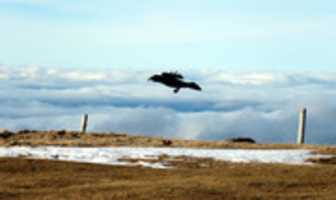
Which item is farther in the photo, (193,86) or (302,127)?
(302,127)

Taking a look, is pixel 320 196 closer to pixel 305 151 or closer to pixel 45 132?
pixel 305 151

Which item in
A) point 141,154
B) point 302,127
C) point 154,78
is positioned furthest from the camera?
point 302,127

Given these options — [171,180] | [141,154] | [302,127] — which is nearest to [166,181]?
[171,180]

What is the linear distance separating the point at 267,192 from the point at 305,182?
7.34 ft

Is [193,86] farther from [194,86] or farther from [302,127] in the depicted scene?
[302,127]

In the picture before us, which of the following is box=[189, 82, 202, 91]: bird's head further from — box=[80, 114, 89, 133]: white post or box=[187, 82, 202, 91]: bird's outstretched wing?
box=[80, 114, 89, 133]: white post

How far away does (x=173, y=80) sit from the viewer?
20.9 meters

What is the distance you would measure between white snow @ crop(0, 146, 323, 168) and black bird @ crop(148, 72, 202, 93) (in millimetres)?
6127

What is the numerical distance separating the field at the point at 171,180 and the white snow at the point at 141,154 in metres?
1.04

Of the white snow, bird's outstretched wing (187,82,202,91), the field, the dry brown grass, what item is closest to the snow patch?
the white snow

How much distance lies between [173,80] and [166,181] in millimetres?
2749

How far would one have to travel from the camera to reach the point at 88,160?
27.5 metres

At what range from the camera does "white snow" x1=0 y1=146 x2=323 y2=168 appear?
2766 cm

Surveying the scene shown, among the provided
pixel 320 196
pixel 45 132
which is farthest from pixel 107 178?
pixel 45 132
